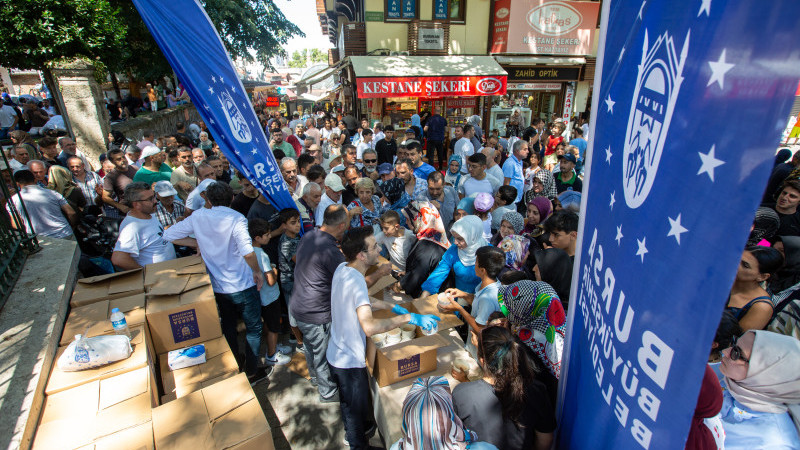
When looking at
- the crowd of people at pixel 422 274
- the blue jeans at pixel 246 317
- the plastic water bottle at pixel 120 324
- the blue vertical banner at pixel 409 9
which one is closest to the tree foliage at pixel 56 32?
the crowd of people at pixel 422 274

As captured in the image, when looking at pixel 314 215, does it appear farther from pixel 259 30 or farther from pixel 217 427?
pixel 259 30

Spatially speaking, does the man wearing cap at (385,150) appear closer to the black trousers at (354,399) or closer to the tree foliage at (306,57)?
the black trousers at (354,399)

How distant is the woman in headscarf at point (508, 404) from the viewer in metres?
2.06

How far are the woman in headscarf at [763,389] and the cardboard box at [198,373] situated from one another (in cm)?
328

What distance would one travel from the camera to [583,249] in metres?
1.40

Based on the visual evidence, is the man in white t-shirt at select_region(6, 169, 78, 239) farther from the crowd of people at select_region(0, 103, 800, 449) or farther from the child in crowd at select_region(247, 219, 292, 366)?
the child in crowd at select_region(247, 219, 292, 366)

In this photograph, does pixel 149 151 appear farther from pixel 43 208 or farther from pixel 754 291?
pixel 754 291

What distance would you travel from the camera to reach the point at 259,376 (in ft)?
13.8

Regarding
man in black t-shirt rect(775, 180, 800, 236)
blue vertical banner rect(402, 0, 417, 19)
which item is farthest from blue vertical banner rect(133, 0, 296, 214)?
blue vertical banner rect(402, 0, 417, 19)

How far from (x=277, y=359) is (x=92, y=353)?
2.09 meters

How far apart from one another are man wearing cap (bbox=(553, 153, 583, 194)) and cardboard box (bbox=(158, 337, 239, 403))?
16.9ft

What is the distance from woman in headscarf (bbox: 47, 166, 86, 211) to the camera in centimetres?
527

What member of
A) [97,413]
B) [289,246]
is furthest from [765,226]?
[97,413]

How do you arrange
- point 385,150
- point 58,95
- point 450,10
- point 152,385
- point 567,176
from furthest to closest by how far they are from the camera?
1. point 450,10
2. point 385,150
3. point 58,95
4. point 567,176
5. point 152,385
